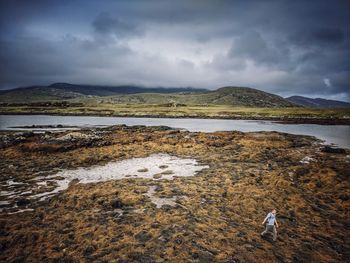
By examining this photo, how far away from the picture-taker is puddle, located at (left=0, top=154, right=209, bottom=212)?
58.7ft

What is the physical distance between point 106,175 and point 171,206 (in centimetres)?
946

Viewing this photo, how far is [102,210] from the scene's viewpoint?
629 inches

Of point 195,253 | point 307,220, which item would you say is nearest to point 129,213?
point 195,253

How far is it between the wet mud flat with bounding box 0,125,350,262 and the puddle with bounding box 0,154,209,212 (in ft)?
0.28

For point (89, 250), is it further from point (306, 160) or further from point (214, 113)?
point (214, 113)

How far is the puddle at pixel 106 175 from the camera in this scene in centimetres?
1791

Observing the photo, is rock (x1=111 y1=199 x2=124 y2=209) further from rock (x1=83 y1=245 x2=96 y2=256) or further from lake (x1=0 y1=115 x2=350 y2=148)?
lake (x1=0 y1=115 x2=350 y2=148)

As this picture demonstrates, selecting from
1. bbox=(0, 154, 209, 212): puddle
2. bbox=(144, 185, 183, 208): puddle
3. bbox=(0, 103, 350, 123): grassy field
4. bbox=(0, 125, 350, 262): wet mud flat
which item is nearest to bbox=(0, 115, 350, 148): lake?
bbox=(0, 125, 350, 262): wet mud flat

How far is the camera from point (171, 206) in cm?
1630

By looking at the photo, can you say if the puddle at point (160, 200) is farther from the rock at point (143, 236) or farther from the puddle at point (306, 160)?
the puddle at point (306, 160)

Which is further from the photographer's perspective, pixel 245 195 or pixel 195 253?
pixel 245 195

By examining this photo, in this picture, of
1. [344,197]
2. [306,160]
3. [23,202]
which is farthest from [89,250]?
[306,160]

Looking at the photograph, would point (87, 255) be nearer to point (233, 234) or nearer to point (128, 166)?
point (233, 234)

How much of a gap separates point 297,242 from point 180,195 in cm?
745
